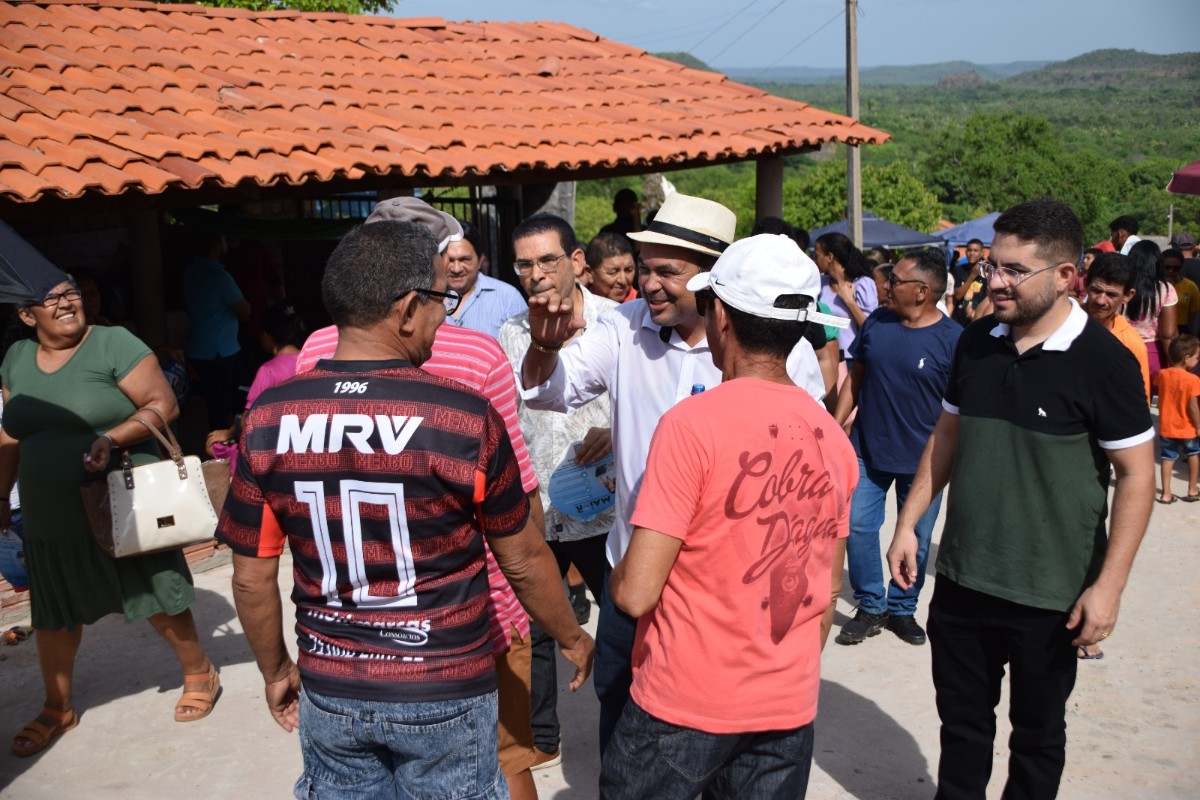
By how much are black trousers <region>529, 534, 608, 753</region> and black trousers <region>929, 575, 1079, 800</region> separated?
1.19 metres

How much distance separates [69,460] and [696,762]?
3.04m

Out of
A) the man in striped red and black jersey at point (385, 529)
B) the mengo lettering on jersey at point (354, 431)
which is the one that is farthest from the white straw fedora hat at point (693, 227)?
the mengo lettering on jersey at point (354, 431)

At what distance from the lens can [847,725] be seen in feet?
14.7

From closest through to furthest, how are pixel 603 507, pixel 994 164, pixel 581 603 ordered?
pixel 603 507 → pixel 581 603 → pixel 994 164

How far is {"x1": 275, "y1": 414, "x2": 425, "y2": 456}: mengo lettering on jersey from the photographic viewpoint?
2.19 m

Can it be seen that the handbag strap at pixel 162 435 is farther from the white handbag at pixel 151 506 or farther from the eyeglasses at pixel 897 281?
the eyeglasses at pixel 897 281

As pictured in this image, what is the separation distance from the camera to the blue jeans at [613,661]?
3.04 metres

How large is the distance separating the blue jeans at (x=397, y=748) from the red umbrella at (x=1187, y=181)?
961 cm

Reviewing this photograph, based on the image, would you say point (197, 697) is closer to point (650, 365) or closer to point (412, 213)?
point (412, 213)

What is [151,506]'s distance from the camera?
429 cm

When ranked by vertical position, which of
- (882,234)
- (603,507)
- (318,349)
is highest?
(318,349)

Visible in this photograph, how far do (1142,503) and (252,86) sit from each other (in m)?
7.59

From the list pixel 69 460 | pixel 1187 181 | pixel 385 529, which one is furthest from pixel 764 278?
pixel 1187 181

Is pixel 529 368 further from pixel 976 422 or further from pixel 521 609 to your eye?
pixel 976 422
